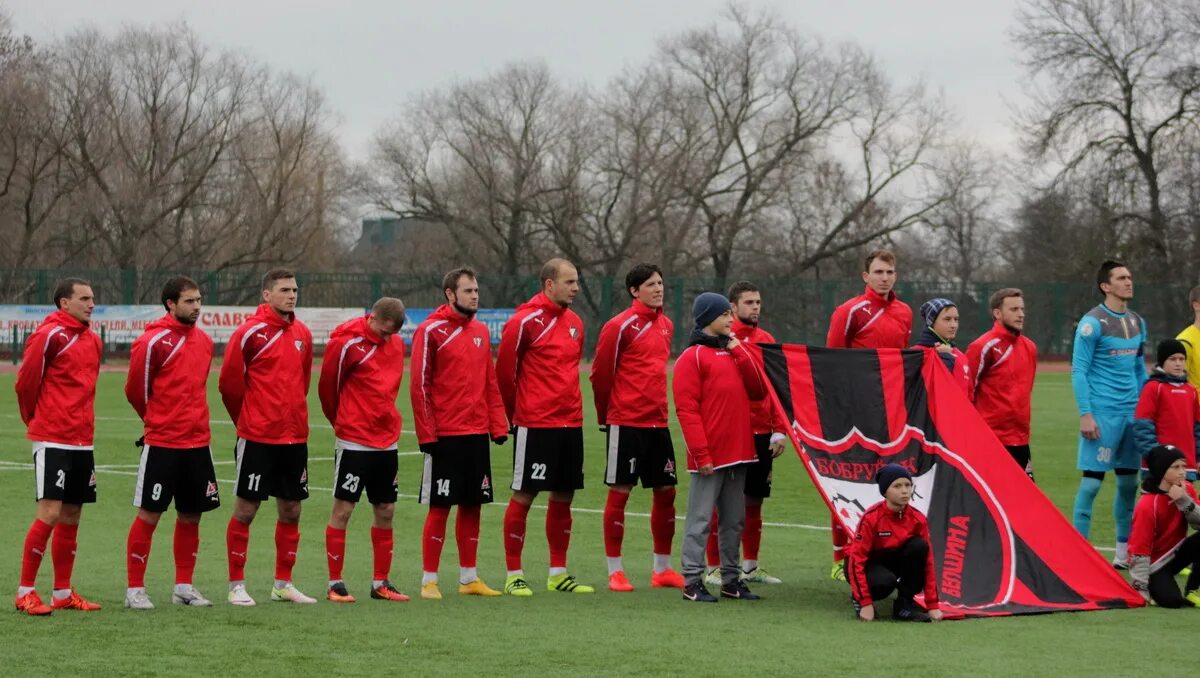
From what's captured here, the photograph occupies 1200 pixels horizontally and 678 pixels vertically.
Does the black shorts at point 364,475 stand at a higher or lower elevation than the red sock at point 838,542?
higher

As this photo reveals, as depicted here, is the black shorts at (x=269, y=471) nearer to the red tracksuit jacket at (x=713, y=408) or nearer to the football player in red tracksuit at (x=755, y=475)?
the red tracksuit jacket at (x=713, y=408)

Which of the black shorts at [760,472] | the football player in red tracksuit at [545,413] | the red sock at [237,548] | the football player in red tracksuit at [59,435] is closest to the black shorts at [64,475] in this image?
the football player in red tracksuit at [59,435]

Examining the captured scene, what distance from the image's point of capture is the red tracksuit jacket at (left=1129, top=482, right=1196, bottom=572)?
31.1 ft

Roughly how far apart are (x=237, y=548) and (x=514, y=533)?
5.75 ft

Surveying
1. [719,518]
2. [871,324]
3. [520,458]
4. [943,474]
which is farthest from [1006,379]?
[520,458]

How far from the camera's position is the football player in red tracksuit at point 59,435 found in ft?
28.9

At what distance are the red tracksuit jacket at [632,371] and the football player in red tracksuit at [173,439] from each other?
2.53 metres

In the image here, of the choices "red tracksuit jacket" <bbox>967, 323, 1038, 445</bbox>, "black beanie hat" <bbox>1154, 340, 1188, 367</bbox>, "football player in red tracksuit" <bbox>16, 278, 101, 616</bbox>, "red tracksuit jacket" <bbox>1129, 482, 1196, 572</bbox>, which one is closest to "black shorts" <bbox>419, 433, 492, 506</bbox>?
"football player in red tracksuit" <bbox>16, 278, 101, 616</bbox>

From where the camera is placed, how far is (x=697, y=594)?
370 inches

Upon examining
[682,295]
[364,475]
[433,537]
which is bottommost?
[433,537]

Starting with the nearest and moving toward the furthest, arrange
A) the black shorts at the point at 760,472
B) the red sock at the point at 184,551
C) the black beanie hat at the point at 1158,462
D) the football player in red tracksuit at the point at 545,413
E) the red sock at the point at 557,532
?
the red sock at the point at 184,551 < the black beanie hat at the point at 1158,462 < the football player in red tracksuit at the point at 545,413 < the red sock at the point at 557,532 < the black shorts at the point at 760,472

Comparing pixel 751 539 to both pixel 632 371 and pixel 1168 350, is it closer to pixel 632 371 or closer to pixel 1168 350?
pixel 632 371

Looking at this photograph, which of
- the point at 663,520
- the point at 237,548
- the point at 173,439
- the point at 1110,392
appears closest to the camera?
the point at 173,439

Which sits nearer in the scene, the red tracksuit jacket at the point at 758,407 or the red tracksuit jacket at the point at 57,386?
the red tracksuit jacket at the point at 57,386
